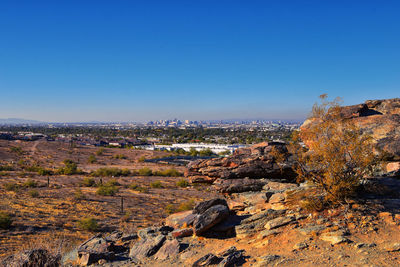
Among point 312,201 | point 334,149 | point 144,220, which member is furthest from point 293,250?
point 144,220

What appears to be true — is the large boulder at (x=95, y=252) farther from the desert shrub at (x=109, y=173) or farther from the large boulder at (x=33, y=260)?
the desert shrub at (x=109, y=173)

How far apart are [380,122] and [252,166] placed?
6.27m

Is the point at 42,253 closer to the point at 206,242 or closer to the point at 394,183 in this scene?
the point at 206,242

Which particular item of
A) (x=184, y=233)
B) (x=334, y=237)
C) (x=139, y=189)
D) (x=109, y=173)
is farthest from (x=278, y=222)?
(x=109, y=173)

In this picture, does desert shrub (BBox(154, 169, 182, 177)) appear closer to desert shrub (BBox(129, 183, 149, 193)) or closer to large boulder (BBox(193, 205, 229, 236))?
desert shrub (BBox(129, 183, 149, 193))

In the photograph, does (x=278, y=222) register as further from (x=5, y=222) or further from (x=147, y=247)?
(x=5, y=222)

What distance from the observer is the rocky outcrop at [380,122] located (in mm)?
12312

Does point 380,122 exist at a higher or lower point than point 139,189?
higher

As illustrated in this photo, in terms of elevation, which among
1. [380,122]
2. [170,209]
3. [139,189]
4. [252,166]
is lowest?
[139,189]

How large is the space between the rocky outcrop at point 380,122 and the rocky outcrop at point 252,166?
4.84 ft

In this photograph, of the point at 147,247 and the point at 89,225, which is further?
the point at 89,225

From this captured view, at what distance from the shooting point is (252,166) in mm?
13625

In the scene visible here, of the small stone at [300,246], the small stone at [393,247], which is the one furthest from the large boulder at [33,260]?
the small stone at [393,247]

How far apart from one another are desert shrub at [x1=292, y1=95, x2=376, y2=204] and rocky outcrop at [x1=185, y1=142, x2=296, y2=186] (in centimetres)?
166
